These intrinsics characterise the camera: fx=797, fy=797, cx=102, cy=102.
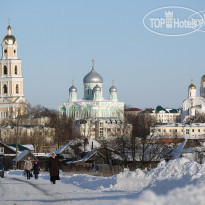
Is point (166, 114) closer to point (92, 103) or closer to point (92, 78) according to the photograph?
point (92, 78)

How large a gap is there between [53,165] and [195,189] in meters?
8.26

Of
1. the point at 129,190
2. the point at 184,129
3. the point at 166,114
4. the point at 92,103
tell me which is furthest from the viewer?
the point at 166,114

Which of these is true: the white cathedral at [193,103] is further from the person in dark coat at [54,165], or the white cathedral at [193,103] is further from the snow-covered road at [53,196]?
the snow-covered road at [53,196]

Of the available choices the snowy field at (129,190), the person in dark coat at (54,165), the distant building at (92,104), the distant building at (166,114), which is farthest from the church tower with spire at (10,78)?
the person in dark coat at (54,165)

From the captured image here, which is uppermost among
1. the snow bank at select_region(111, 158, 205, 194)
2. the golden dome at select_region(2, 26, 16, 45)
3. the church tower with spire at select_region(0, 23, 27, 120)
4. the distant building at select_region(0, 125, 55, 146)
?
the golden dome at select_region(2, 26, 16, 45)

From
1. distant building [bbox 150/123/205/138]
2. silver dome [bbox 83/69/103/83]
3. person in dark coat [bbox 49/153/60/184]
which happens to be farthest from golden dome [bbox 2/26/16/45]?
person in dark coat [bbox 49/153/60/184]

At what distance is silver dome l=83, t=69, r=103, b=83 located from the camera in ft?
456

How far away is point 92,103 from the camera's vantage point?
136 m

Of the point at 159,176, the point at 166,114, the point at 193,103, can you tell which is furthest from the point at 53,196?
the point at 166,114

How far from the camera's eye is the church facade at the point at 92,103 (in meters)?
135

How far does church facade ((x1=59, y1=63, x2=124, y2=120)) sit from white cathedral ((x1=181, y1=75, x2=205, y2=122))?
17.1m

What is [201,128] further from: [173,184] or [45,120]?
[173,184]

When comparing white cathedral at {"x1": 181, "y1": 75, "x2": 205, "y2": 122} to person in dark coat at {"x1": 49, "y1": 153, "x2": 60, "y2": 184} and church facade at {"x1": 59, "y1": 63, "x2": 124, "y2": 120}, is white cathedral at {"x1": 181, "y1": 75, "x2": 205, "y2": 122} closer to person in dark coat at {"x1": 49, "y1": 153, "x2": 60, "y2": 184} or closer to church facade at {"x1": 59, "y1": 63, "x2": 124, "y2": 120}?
church facade at {"x1": 59, "y1": 63, "x2": 124, "y2": 120}

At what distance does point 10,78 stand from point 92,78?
3458 cm
